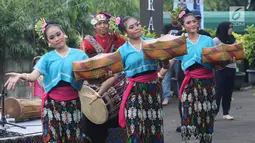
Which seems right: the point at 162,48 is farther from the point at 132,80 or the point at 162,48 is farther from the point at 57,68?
the point at 57,68

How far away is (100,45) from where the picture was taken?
8219mm

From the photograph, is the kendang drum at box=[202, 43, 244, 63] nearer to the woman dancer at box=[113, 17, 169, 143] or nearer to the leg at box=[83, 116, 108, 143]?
the woman dancer at box=[113, 17, 169, 143]

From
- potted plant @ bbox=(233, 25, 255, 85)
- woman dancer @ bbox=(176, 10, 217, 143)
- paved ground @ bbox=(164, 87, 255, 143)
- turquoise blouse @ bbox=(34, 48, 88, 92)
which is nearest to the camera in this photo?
turquoise blouse @ bbox=(34, 48, 88, 92)

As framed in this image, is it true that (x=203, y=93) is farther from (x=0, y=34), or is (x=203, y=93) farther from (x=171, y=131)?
(x=0, y=34)

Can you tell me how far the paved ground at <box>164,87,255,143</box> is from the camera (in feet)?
30.8

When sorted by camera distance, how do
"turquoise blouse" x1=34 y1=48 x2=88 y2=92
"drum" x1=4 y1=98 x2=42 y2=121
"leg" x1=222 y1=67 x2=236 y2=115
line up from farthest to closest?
"leg" x1=222 y1=67 x2=236 y2=115
"drum" x1=4 y1=98 x2=42 y2=121
"turquoise blouse" x1=34 y1=48 x2=88 y2=92

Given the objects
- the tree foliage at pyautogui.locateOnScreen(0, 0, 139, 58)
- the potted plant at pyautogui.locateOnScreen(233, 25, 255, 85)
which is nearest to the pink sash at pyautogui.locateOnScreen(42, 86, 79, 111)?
the tree foliage at pyautogui.locateOnScreen(0, 0, 139, 58)

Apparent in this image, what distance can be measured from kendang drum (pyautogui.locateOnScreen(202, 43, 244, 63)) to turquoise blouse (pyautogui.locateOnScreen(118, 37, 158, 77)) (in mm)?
819

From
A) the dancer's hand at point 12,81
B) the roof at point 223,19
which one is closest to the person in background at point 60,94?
the dancer's hand at point 12,81

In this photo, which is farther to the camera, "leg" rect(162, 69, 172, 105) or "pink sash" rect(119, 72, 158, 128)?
"leg" rect(162, 69, 172, 105)

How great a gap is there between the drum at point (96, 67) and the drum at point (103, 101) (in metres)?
1.19

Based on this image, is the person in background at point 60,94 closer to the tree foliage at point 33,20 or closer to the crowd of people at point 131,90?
the crowd of people at point 131,90

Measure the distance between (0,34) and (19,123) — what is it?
5.01 meters

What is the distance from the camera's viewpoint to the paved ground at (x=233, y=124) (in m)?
9.39
